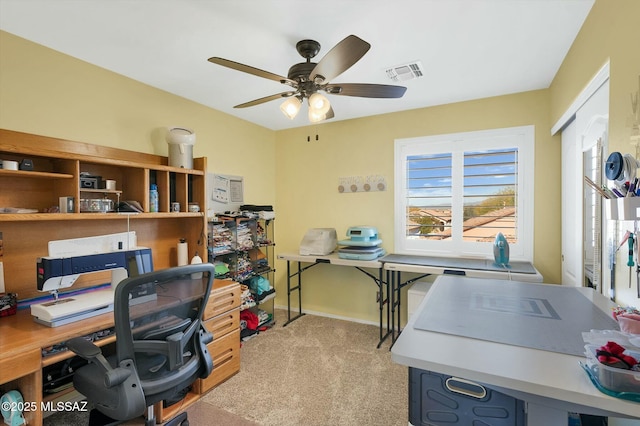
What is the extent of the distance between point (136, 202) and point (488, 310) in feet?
7.81

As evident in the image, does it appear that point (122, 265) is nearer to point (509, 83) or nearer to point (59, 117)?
point (59, 117)

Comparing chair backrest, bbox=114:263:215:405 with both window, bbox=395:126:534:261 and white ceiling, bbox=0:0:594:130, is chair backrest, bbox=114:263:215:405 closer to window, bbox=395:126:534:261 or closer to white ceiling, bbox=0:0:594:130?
white ceiling, bbox=0:0:594:130

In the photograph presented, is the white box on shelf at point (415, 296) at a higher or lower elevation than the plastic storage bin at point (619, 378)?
lower

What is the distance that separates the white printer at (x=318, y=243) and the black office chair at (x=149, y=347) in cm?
185

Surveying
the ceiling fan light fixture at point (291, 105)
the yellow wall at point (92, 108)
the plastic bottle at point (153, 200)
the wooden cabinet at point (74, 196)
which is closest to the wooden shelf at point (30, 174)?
the wooden cabinet at point (74, 196)

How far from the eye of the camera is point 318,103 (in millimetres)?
1856

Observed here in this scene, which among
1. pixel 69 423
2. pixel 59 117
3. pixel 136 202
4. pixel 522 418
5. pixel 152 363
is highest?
pixel 59 117

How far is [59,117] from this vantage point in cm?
205

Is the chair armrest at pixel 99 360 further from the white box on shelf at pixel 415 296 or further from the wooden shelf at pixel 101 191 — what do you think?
the white box on shelf at pixel 415 296

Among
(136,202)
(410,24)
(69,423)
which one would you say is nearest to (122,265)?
(136,202)

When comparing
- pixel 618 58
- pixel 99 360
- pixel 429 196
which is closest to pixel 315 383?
pixel 99 360

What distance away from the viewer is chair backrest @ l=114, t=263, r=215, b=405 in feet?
4.35

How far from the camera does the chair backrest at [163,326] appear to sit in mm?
1325

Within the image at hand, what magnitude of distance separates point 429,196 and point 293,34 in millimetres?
2164
